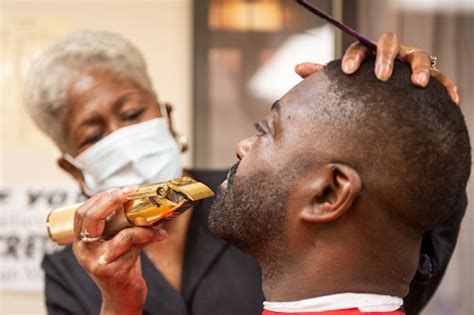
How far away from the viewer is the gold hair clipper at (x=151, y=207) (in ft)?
3.53

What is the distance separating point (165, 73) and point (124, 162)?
869 mm

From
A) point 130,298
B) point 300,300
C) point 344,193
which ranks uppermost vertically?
point 344,193

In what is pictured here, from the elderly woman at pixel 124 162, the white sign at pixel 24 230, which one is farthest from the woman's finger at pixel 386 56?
the white sign at pixel 24 230

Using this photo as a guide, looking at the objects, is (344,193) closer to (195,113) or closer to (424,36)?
(424,36)

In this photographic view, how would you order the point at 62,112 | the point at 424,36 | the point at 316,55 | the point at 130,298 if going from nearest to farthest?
1. the point at 130,298
2. the point at 62,112
3. the point at 424,36
4. the point at 316,55

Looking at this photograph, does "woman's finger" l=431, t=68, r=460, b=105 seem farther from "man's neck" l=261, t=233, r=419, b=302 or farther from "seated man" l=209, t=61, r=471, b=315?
"man's neck" l=261, t=233, r=419, b=302

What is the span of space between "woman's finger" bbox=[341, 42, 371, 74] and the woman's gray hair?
2.37ft

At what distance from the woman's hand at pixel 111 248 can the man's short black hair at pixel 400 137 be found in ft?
1.21

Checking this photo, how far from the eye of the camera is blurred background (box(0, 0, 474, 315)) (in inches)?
92.9

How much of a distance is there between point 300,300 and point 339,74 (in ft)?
1.15

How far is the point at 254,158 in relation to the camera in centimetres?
107

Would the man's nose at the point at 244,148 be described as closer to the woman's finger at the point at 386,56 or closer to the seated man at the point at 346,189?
the seated man at the point at 346,189

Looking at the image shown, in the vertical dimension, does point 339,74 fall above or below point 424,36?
above

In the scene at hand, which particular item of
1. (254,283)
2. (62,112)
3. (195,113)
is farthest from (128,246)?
(195,113)
